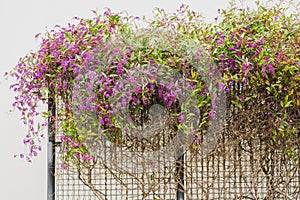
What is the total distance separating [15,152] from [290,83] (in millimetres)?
2356

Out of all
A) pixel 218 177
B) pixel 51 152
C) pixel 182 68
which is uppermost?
pixel 182 68

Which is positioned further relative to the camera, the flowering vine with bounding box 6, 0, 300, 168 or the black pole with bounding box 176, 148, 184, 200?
the black pole with bounding box 176, 148, 184, 200

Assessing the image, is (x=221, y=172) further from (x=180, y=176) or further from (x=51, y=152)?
(x=51, y=152)

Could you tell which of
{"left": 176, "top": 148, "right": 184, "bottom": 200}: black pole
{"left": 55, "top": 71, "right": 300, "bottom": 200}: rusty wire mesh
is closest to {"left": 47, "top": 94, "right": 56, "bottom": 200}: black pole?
{"left": 55, "top": 71, "right": 300, "bottom": 200}: rusty wire mesh

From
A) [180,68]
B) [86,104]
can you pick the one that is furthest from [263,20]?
[86,104]

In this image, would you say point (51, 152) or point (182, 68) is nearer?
point (182, 68)

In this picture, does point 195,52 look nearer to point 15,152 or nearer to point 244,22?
point 244,22

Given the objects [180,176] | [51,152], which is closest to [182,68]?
[180,176]

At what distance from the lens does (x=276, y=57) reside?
304 cm

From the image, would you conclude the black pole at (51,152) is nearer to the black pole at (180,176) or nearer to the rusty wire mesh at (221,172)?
the rusty wire mesh at (221,172)

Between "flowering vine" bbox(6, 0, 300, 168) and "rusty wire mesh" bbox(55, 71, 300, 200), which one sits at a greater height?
"flowering vine" bbox(6, 0, 300, 168)

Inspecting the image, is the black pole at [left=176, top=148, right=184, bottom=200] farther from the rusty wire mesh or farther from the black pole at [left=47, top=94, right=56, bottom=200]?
the black pole at [left=47, top=94, right=56, bottom=200]

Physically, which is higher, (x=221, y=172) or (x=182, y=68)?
(x=182, y=68)

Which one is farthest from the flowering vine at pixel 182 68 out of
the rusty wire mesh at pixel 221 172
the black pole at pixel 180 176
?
the black pole at pixel 180 176
